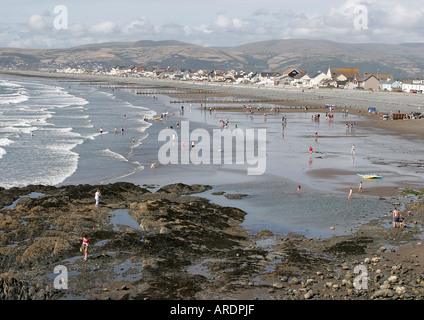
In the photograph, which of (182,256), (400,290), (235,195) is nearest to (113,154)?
(235,195)

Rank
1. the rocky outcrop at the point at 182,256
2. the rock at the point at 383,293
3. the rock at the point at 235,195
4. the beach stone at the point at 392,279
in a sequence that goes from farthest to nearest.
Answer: the rock at the point at 235,195
the beach stone at the point at 392,279
the rocky outcrop at the point at 182,256
the rock at the point at 383,293

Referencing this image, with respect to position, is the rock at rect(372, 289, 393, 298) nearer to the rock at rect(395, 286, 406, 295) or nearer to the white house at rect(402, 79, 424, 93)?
the rock at rect(395, 286, 406, 295)

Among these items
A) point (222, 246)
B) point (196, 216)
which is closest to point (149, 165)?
point (196, 216)

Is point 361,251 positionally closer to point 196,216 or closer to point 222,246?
point 222,246

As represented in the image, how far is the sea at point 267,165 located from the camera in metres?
26.5

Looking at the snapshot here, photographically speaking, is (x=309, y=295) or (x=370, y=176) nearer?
(x=309, y=295)

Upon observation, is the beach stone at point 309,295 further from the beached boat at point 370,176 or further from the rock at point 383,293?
the beached boat at point 370,176

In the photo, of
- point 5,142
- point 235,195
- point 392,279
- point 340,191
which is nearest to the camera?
point 392,279

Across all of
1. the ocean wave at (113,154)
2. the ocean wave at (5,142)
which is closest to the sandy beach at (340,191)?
the ocean wave at (113,154)

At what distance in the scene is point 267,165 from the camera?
38750 mm

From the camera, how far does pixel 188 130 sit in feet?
197

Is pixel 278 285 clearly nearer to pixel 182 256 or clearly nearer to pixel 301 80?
pixel 182 256

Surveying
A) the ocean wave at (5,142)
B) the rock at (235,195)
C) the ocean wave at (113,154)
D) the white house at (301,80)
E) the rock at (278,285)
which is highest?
the white house at (301,80)

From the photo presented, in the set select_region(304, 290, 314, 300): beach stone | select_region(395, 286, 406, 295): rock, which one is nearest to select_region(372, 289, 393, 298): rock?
select_region(395, 286, 406, 295): rock
